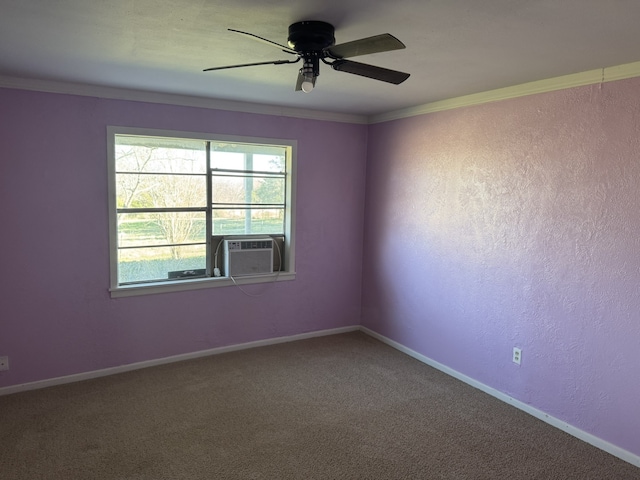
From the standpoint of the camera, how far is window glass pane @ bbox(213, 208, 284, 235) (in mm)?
4238

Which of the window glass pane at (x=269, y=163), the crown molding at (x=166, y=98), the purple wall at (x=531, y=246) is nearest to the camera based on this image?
the purple wall at (x=531, y=246)

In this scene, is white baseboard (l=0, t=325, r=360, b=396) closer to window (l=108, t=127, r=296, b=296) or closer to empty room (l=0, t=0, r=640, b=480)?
empty room (l=0, t=0, r=640, b=480)

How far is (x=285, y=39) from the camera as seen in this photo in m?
2.28

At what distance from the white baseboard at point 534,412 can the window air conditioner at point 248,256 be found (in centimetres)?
154

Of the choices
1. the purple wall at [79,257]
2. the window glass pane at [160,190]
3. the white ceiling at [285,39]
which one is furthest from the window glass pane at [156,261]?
the white ceiling at [285,39]

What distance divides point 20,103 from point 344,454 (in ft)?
11.0

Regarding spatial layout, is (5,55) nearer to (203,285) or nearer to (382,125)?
(203,285)

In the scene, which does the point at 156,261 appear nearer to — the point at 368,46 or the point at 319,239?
the point at 319,239

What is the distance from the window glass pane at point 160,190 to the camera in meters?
3.77

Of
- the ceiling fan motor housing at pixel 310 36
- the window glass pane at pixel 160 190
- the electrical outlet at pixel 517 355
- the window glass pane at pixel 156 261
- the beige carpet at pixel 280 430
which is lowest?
the beige carpet at pixel 280 430

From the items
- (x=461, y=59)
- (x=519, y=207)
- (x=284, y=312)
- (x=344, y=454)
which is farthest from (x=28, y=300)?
(x=519, y=207)

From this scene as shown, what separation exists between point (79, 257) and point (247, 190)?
1598mm

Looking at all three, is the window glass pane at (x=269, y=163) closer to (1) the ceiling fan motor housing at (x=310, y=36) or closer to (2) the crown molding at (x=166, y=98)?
(2) the crown molding at (x=166, y=98)

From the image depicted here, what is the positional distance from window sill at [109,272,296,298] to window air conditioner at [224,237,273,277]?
63 millimetres
